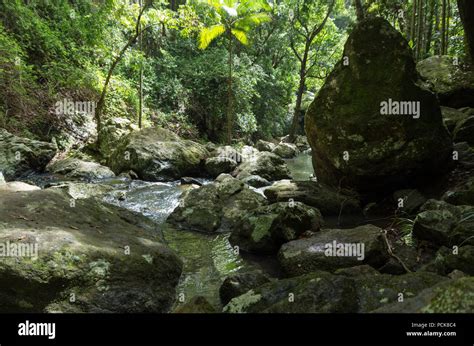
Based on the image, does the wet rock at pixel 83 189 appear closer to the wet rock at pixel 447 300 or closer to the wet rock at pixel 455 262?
the wet rock at pixel 455 262

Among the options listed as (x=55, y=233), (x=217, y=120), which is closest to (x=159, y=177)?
(x=55, y=233)

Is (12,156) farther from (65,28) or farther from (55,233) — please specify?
(65,28)

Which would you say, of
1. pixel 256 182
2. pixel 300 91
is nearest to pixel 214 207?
pixel 256 182

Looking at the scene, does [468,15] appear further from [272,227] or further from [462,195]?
[272,227]

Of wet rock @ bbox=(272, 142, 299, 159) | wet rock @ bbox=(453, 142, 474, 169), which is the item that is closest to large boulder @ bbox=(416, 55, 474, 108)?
wet rock @ bbox=(453, 142, 474, 169)

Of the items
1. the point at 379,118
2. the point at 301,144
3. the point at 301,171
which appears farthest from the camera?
the point at 301,144

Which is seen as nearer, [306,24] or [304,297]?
[304,297]

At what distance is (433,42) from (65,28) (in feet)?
60.7

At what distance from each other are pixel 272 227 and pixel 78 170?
831cm

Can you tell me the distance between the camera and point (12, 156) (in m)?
11.1

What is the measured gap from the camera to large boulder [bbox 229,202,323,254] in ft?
20.7

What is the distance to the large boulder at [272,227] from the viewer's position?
6309 mm

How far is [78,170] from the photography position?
12.1 m

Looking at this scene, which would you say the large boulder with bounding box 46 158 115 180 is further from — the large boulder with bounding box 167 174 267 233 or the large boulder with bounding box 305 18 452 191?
the large boulder with bounding box 305 18 452 191
